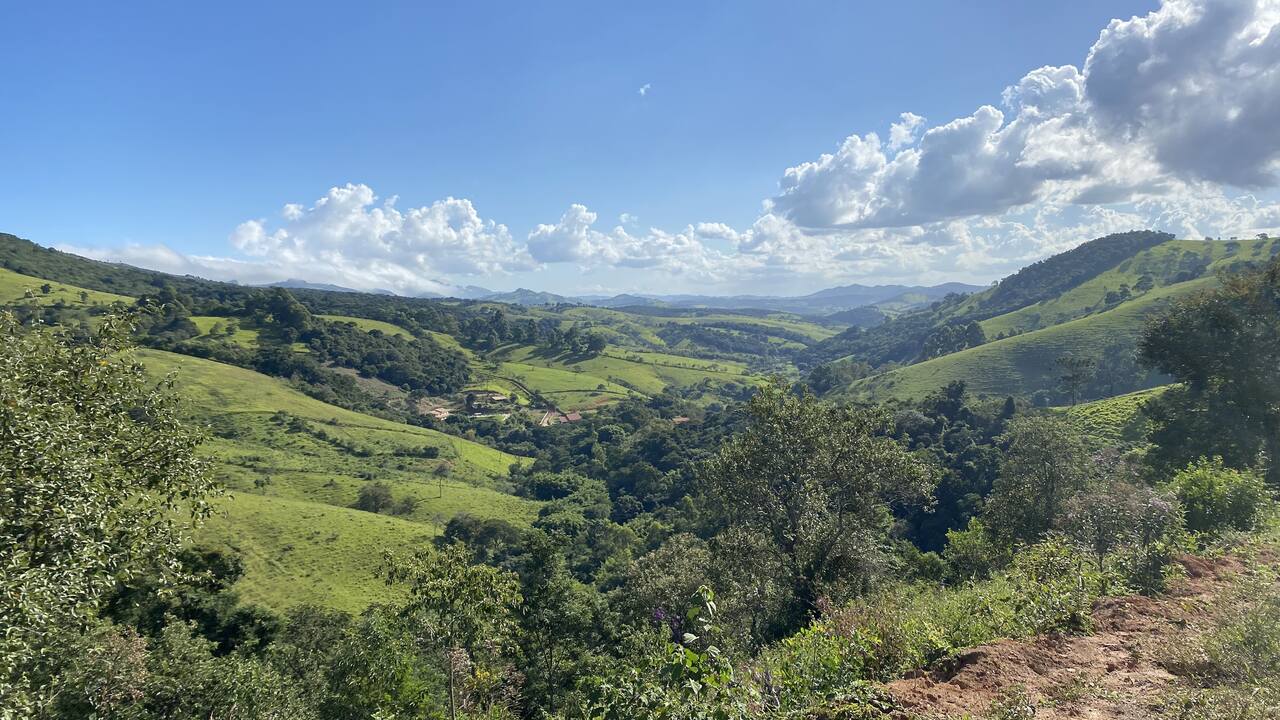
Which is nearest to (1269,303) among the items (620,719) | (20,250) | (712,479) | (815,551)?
(815,551)

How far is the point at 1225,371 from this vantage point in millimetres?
33188

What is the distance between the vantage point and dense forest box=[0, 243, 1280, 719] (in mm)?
8398

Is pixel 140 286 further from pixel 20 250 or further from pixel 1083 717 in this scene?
pixel 1083 717

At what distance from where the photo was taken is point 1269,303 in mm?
32594

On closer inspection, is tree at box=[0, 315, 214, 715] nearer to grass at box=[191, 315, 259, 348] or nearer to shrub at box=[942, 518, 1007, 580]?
shrub at box=[942, 518, 1007, 580]

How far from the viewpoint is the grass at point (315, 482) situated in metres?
57.6

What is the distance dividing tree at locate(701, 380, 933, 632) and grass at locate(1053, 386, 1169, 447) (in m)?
53.5

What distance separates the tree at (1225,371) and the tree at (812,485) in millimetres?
23773

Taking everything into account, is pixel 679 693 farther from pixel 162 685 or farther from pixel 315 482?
pixel 315 482

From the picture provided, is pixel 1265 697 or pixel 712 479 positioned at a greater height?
pixel 1265 697

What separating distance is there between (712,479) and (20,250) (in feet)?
961

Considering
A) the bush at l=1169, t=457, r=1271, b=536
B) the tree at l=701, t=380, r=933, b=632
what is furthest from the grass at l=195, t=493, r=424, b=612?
the bush at l=1169, t=457, r=1271, b=536

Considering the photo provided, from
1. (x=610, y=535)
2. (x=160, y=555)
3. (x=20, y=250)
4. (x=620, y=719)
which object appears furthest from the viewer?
(x=20, y=250)

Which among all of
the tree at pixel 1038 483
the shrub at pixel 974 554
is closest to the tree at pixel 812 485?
the shrub at pixel 974 554
